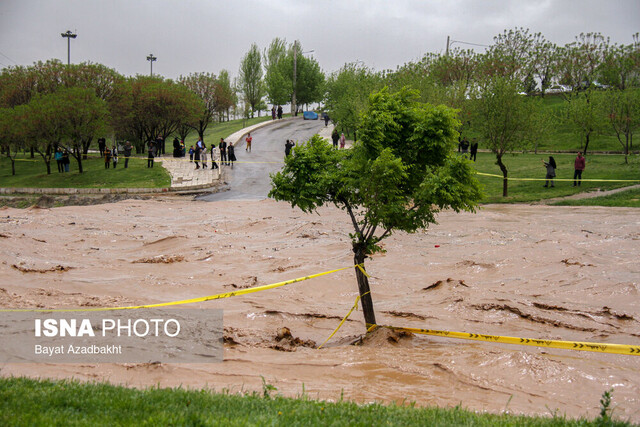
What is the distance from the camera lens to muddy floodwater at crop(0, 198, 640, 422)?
696 cm

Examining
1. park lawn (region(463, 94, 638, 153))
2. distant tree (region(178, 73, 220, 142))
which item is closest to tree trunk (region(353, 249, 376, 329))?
park lawn (region(463, 94, 638, 153))

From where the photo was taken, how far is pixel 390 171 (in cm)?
789

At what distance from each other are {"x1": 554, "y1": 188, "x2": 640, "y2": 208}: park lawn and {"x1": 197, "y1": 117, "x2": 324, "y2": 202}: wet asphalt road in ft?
44.4

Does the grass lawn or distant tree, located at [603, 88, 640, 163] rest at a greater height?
distant tree, located at [603, 88, 640, 163]

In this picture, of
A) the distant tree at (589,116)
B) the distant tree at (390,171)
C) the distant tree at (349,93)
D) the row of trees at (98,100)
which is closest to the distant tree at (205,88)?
the row of trees at (98,100)

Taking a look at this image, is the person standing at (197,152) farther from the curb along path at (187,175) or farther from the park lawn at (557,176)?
the park lawn at (557,176)

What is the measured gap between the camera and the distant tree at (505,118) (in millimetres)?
26875

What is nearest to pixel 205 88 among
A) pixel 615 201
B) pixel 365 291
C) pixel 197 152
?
pixel 197 152

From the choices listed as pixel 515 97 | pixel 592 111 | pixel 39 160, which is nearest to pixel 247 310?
pixel 515 97

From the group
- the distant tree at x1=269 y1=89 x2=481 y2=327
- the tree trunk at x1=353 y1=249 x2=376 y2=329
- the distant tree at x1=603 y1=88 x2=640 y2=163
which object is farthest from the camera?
the distant tree at x1=603 y1=88 x2=640 y2=163

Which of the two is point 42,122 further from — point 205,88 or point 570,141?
point 570,141

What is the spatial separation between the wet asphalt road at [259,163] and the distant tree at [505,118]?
11518mm

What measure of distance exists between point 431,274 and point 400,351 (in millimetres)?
5676

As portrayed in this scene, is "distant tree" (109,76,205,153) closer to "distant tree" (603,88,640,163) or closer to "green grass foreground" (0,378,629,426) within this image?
"distant tree" (603,88,640,163)
